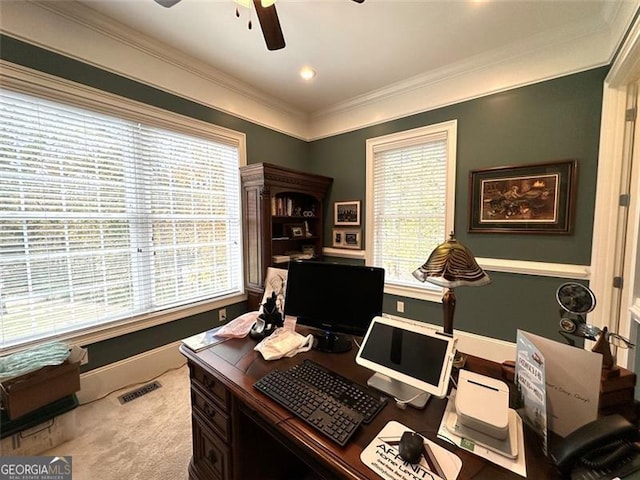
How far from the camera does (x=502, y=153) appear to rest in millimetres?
2451

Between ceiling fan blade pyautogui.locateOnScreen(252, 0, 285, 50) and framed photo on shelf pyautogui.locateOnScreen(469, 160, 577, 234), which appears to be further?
framed photo on shelf pyautogui.locateOnScreen(469, 160, 577, 234)

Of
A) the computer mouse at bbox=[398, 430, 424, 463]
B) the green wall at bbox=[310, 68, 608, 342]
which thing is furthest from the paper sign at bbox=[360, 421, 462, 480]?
the green wall at bbox=[310, 68, 608, 342]

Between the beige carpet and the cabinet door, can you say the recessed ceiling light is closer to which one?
the cabinet door

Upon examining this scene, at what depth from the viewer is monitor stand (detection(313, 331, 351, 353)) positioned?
51.5 inches

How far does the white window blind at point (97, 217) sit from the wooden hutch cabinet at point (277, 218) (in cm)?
33

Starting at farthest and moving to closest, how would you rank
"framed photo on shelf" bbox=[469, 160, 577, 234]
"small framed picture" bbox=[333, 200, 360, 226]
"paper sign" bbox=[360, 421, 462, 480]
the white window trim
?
"small framed picture" bbox=[333, 200, 360, 226] < "framed photo on shelf" bbox=[469, 160, 577, 234] < the white window trim < "paper sign" bbox=[360, 421, 462, 480]

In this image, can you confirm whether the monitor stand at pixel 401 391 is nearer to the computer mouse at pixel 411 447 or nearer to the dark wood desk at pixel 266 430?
the dark wood desk at pixel 266 430

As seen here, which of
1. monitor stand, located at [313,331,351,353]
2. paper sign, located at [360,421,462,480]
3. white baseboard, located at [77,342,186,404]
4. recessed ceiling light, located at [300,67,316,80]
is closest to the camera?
paper sign, located at [360,421,462,480]

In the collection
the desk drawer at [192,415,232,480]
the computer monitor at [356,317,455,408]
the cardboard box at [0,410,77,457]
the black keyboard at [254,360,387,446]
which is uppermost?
the computer monitor at [356,317,455,408]

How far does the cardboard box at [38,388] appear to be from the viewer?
1522 millimetres

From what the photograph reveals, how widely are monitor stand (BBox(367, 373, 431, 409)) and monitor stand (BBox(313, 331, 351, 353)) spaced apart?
0.89 ft

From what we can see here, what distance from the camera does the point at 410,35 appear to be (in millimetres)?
2186

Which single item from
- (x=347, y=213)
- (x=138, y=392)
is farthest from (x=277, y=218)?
(x=138, y=392)

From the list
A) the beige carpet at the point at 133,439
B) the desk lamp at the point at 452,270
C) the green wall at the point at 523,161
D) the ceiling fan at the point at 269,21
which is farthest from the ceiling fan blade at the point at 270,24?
the beige carpet at the point at 133,439
